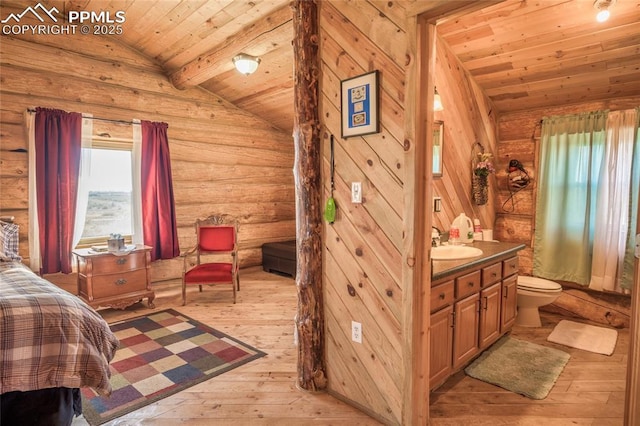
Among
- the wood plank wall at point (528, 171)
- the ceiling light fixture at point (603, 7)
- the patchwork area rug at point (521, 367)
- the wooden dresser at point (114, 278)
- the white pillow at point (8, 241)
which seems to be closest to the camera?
the ceiling light fixture at point (603, 7)

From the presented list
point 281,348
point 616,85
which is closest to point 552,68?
point 616,85

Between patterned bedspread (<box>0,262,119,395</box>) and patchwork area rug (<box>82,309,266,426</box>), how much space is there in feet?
1.38

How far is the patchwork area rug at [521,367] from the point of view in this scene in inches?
93.0

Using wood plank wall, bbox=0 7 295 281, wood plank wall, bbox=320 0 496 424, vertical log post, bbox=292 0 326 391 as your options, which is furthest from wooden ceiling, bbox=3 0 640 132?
vertical log post, bbox=292 0 326 391

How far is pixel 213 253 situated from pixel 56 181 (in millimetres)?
1732

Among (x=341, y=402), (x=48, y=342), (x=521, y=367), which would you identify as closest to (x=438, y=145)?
(x=521, y=367)

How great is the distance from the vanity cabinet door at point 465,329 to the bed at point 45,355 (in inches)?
79.9

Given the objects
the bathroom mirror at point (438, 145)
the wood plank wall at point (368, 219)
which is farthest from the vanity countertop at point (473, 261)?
the bathroom mirror at point (438, 145)

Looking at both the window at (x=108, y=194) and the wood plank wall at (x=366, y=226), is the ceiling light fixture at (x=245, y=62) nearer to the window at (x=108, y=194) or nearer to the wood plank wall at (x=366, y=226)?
the wood plank wall at (x=366, y=226)

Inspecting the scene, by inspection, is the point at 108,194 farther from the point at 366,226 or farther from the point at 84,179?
the point at 366,226

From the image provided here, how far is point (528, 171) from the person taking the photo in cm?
376

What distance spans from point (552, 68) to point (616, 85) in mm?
565

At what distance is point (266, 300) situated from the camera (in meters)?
4.12

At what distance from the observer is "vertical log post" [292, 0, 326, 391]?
2189 millimetres
